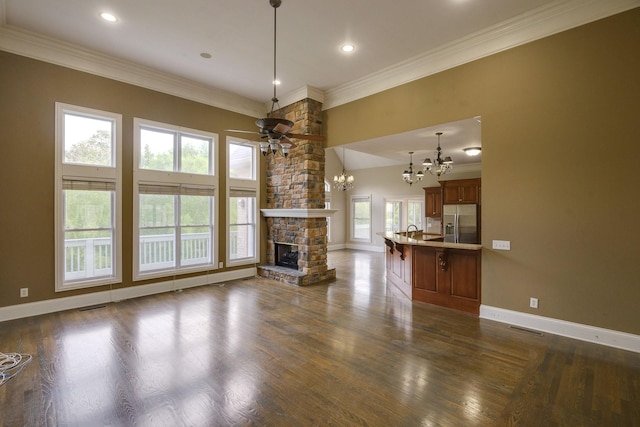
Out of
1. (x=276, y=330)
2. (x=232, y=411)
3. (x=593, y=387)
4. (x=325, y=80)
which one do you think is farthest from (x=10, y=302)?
(x=593, y=387)

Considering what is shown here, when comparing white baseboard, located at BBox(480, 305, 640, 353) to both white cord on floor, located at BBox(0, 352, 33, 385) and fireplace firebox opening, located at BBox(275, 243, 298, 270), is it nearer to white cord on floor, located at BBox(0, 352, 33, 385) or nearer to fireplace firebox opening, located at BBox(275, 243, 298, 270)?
fireplace firebox opening, located at BBox(275, 243, 298, 270)

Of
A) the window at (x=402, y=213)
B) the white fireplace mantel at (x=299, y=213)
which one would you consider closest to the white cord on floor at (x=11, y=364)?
the white fireplace mantel at (x=299, y=213)

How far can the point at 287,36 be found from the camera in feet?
13.9

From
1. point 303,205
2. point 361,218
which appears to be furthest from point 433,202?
point 303,205

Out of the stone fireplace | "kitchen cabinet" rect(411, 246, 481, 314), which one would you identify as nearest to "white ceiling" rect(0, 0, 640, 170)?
the stone fireplace

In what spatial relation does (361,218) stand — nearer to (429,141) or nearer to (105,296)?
(429,141)

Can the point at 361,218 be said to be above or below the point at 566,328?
above

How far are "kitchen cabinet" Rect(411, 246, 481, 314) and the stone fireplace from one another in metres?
2.13

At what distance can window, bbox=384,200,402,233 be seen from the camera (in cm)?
1150

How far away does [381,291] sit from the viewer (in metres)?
5.65

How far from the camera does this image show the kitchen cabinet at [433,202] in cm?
1007

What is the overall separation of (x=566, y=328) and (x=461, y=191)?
6291 millimetres

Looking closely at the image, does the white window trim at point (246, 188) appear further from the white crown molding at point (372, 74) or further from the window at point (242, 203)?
the white crown molding at point (372, 74)

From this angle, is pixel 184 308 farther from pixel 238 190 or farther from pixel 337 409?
pixel 337 409
